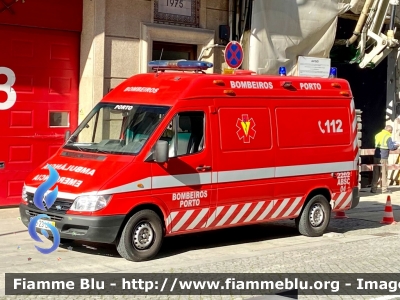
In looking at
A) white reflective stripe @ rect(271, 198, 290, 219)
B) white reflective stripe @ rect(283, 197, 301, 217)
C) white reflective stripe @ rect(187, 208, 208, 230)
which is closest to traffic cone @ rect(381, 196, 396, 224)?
white reflective stripe @ rect(283, 197, 301, 217)

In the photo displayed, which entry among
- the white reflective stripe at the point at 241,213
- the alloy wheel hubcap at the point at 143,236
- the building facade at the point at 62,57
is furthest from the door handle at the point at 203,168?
the building facade at the point at 62,57

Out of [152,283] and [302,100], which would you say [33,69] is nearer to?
[302,100]

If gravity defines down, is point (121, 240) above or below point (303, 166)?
below

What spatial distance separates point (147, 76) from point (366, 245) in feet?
13.9

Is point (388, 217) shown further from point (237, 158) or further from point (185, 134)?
point (185, 134)

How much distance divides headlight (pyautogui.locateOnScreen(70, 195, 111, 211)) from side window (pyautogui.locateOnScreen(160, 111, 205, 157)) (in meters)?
1.20

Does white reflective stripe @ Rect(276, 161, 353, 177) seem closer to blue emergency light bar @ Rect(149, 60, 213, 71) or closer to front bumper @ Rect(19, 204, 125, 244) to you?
blue emergency light bar @ Rect(149, 60, 213, 71)

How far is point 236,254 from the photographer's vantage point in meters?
10.5

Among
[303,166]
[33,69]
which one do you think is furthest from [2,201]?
[303,166]

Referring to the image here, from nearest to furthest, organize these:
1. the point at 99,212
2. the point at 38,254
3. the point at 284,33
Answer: the point at 99,212
the point at 38,254
the point at 284,33

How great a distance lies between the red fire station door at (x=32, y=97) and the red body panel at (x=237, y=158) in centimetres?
317

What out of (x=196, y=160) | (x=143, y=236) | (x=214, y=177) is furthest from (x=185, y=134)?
(x=143, y=236)

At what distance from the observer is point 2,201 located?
13.3m

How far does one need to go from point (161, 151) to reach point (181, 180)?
2.14 ft
